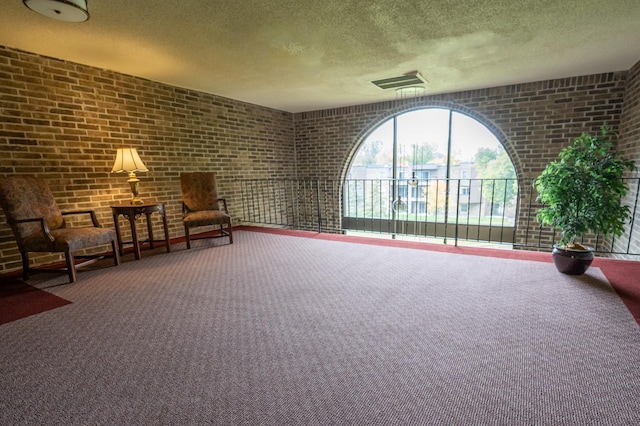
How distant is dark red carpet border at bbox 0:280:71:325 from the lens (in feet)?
7.13

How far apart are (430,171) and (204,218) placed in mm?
4522

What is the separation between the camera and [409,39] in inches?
113

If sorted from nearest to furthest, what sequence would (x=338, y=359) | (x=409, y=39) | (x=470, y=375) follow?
(x=470, y=375) < (x=338, y=359) < (x=409, y=39)

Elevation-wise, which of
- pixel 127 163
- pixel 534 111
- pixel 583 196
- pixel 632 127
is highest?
pixel 534 111

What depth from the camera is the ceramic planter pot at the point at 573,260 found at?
2504 millimetres

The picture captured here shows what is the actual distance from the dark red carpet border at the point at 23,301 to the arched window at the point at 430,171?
417 centimetres

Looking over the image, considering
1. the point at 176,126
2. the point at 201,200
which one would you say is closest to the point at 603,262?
the point at 201,200

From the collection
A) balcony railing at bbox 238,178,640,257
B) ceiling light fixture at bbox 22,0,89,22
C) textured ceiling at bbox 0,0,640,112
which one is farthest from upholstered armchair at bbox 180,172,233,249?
ceiling light fixture at bbox 22,0,89,22

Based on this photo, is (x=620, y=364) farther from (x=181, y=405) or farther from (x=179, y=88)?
(x=179, y=88)

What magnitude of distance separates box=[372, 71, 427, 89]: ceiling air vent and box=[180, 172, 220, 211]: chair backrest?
9.53 ft

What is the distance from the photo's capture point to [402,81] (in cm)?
424

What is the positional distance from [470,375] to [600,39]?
363cm

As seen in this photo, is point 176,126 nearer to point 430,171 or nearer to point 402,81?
point 402,81

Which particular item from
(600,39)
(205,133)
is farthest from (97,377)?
(600,39)
